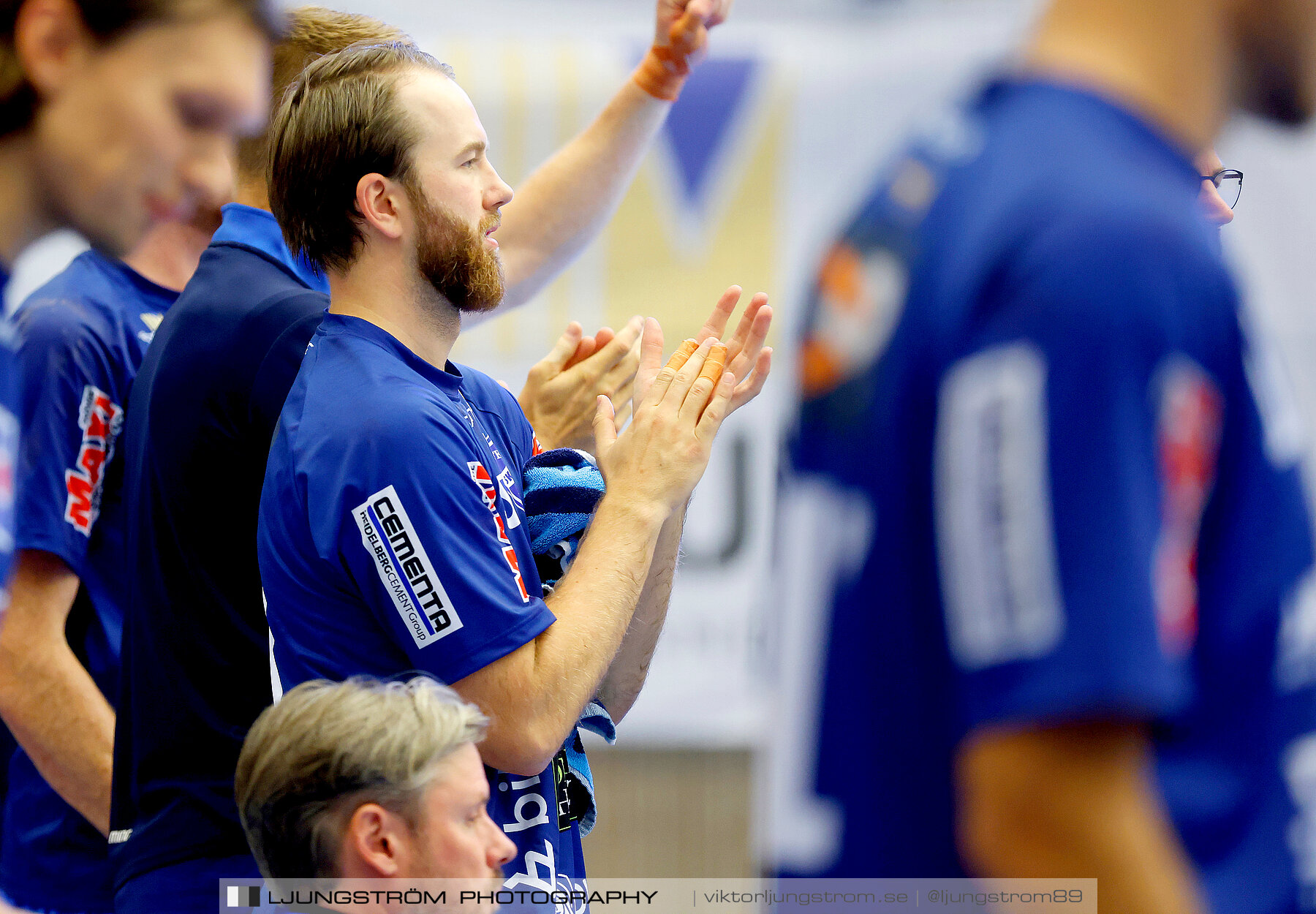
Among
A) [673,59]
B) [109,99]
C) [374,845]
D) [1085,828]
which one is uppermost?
[673,59]

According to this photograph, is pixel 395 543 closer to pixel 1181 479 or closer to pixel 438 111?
pixel 438 111

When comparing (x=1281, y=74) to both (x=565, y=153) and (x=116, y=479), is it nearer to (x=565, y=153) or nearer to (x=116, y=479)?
(x=565, y=153)

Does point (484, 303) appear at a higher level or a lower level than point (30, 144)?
lower

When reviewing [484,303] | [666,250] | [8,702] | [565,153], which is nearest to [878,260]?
[484,303]

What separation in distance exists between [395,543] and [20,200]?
0.66 m

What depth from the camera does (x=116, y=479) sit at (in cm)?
256

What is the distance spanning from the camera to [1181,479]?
2.86 feet

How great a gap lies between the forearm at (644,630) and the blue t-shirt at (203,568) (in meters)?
0.56

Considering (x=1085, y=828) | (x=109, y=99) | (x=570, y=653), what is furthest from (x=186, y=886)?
(x=1085, y=828)

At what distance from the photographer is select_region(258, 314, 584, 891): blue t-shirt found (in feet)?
5.54

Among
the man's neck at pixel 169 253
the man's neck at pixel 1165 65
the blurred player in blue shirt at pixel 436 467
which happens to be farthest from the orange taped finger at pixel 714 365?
the man's neck at pixel 169 253

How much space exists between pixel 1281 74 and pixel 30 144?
1036 millimetres

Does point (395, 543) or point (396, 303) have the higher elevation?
point (396, 303)

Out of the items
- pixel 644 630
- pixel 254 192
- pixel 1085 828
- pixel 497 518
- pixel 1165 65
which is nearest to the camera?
pixel 1085 828
